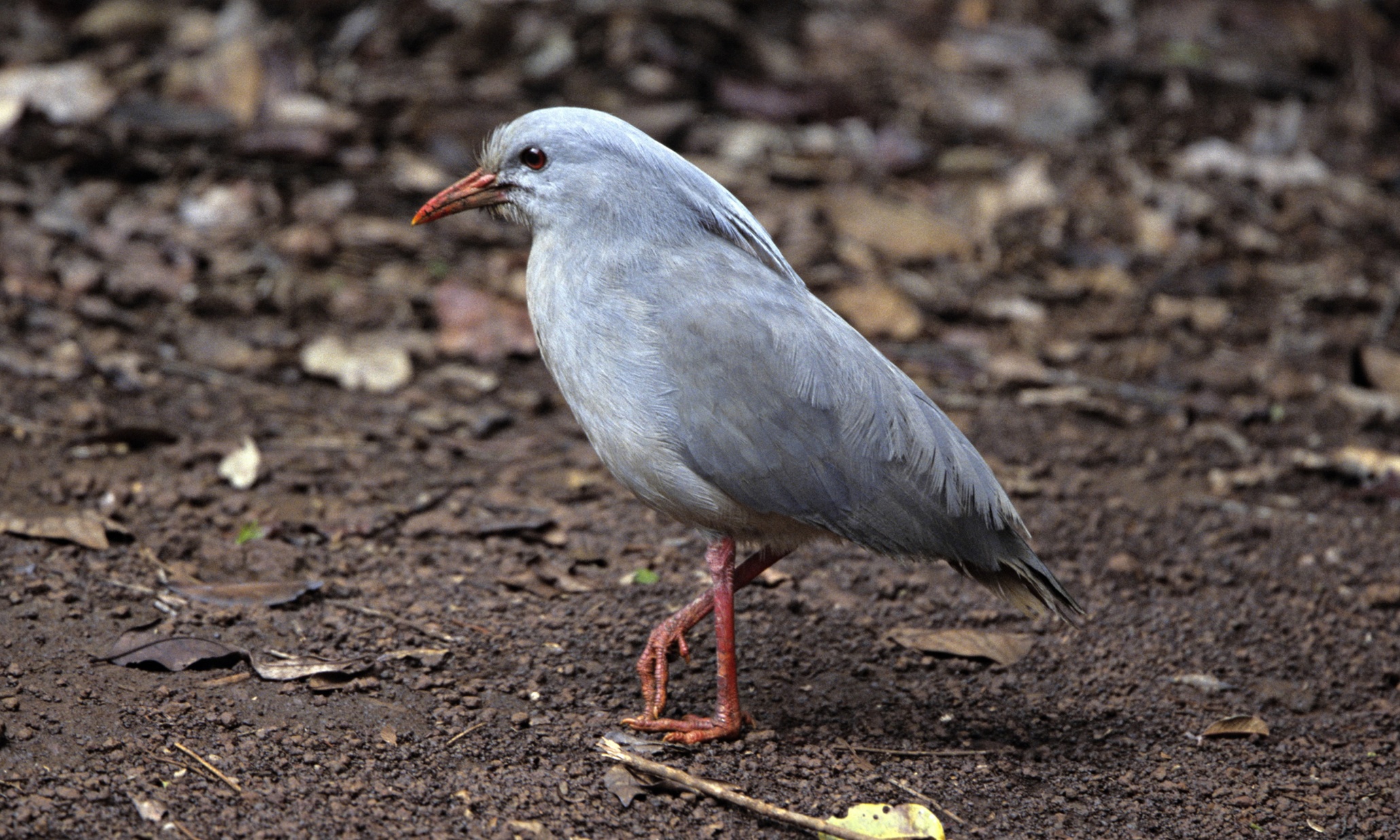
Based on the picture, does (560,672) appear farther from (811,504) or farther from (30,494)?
(30,494)

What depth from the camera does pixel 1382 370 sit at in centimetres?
669

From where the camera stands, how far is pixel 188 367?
19.3 ft

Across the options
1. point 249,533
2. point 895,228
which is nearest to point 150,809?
point 249,533

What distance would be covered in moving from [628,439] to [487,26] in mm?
5662

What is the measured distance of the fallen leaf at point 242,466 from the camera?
16.3 feet

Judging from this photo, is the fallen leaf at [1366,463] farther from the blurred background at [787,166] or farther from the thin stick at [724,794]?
the thin stick at [724,794]

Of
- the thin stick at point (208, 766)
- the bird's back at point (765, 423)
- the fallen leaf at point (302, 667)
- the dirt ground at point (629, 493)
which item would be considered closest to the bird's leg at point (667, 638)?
the dirt ground at point (629, 493)

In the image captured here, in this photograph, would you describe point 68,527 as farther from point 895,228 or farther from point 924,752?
point 895,228

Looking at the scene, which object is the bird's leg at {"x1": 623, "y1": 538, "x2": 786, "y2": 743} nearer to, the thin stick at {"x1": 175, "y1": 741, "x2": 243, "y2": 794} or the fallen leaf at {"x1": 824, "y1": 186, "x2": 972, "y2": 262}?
the thin stick at {"x1": 175, "y1": 741, "x2": 243, "y2": 794}

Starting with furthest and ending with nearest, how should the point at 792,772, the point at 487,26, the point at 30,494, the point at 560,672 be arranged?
1. the point at 487,26
2. the point at 30,494
3. the point at 560,672
4. the point at 792,772

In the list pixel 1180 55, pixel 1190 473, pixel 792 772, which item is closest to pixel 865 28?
pixel 1180 55

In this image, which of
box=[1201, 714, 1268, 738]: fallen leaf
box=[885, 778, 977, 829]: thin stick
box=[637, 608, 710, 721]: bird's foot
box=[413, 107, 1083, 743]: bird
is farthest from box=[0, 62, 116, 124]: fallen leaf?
box=[1201, 714, 1268, 738]: fallen leaf

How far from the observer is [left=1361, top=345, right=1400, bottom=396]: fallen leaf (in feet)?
21.8

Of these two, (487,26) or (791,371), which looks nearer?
(791,371)
